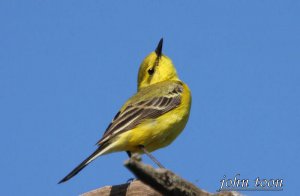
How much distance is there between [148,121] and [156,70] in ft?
8.52

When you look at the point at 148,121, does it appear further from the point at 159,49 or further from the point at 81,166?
the point at 159,49

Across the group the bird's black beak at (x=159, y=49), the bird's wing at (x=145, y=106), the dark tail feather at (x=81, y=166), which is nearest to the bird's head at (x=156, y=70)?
the bird's black beak at (x=159, y=49)

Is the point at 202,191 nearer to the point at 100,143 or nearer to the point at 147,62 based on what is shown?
the point at 100,143

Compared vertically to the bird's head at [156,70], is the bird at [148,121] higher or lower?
lower

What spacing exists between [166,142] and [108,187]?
190cm

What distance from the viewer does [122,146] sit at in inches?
358

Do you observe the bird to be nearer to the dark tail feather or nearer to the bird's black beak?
the dark tail feather

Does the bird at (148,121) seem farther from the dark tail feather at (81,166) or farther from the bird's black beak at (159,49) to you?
the bird's black beak at (159,49)

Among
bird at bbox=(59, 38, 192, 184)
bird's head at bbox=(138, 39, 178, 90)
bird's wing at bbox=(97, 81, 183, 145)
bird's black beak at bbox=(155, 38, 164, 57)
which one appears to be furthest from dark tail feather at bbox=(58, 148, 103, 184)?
bird's black beak at bbox=(155, 38, 164, 57)

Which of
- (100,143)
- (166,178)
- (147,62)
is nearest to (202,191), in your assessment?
(166,178)

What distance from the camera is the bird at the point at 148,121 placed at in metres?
9.01

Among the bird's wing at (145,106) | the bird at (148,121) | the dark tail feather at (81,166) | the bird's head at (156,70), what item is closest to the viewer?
the dark tail feather at (81,166)

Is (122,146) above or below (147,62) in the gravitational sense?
below

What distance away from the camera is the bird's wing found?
9312mm
